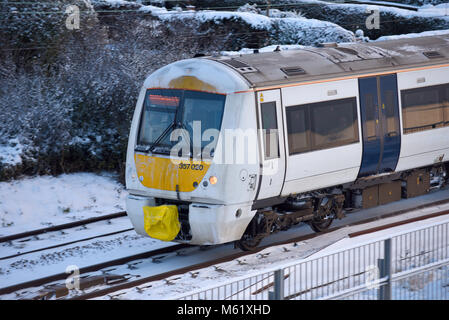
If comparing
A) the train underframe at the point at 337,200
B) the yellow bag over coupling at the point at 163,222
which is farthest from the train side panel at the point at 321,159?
the yellow bag over coupling at the point at 163,222

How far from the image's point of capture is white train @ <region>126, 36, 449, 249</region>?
11984mm

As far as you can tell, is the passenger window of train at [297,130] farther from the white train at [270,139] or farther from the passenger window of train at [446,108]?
the passenger window of train at [446,108]

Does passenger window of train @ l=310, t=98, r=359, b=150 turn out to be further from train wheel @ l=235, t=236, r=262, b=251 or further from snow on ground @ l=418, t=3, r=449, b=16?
snow on ground @ l=418, t=3, r=449, b=16

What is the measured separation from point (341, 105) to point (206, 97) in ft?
8.36

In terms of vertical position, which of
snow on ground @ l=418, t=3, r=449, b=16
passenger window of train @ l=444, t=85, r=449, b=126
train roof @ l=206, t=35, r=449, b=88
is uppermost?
snow on ground @ l=418, t=3, r=449, b=16

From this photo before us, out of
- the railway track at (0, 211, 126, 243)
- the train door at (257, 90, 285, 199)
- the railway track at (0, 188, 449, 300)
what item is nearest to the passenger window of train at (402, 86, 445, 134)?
the railway track at (0, 188, 449, 300)

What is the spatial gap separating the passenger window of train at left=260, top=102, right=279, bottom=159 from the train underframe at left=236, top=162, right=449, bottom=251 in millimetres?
1010

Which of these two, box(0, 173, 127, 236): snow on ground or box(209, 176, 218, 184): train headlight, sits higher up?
box(209, 176, 218, 184): train headlight

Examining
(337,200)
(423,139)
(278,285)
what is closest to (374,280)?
(278,285)
